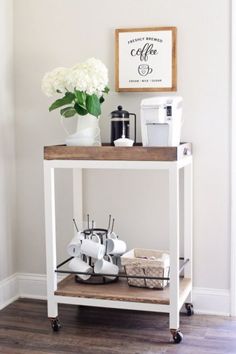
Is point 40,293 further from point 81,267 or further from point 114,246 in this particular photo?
point 114,246

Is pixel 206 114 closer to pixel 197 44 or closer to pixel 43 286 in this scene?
pixel 197 44

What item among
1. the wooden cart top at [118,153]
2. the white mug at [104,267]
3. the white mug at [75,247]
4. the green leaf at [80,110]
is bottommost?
the white mug at [104,267]

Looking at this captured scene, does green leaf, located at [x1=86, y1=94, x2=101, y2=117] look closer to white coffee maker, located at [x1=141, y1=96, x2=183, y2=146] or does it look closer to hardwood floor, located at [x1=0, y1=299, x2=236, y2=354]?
white coffee maker, located at [x1=141, y1=96, x2=183, y2=146]

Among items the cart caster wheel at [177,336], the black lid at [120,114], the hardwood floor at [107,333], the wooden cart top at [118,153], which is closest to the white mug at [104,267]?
the hardwood floor at [107,333]

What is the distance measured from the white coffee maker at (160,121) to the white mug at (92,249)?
577 mm

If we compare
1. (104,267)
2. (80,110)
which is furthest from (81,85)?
(104,267)

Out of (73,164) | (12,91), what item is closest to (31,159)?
(12,91)

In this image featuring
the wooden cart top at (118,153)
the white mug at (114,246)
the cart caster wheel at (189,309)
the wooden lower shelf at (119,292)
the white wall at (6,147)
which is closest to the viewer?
the wooden cart top at (118,153)

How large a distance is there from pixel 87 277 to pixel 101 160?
66 centimetres

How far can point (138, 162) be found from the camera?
2.68m

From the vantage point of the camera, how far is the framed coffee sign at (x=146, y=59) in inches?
120

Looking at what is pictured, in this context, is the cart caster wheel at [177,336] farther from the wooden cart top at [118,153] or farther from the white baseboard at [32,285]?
the white baseboard at [32,285]

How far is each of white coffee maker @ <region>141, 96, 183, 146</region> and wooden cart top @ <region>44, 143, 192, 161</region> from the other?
70 mm

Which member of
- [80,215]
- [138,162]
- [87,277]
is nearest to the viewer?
[138,162]
